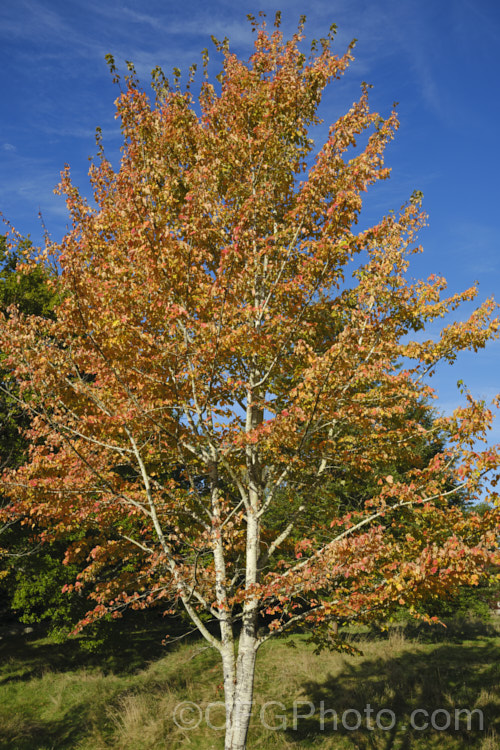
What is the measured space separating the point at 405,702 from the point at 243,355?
10.8 metres

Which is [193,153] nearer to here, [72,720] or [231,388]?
[231,388]

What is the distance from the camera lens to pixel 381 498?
6.57 metres

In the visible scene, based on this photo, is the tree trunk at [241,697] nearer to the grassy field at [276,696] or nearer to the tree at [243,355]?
the tree at [243,355]

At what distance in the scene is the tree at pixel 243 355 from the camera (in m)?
6.50

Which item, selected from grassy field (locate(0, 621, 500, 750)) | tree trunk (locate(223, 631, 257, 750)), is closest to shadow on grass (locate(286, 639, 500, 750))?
grassy field (locate(0, 621, 500, 750))

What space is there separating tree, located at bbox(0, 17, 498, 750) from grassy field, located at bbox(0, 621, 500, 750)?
3050mm

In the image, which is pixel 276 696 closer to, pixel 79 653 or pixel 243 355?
pixel 79 653

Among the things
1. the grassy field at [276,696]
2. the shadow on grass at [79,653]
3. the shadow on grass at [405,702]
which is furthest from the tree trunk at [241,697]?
the shadow on grass at [79,653]

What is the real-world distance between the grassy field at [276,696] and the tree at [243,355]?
3050 millimetres

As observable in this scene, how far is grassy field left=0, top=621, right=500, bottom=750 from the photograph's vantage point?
10633 mm

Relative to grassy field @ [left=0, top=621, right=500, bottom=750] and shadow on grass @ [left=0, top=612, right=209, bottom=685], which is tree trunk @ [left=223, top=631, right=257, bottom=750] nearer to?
grassy field @ [left=0, top=621, right=500, bottom=750]

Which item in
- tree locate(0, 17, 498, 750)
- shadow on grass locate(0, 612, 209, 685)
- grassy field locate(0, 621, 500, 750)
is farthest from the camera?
shadow on grass locate(0, 612, 209, 685)

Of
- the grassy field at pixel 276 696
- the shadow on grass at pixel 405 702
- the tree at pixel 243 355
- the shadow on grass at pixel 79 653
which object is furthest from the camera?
the shadow on grass at pixel 79 653

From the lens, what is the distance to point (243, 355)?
7582 mm
